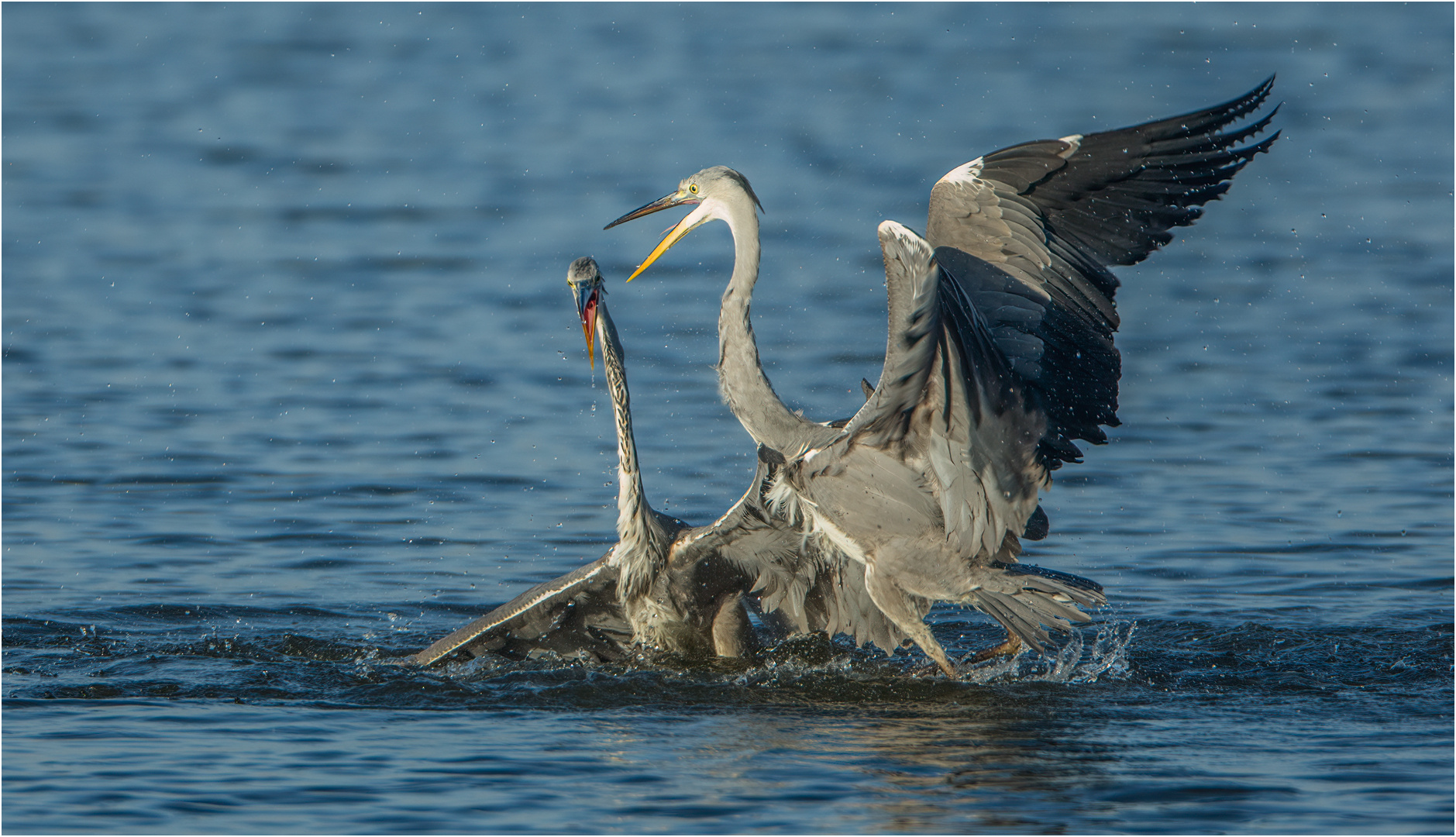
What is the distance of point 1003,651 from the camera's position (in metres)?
8.12

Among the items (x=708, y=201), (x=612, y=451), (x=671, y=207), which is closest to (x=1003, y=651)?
(x=708, y=201)

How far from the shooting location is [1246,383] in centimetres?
1296

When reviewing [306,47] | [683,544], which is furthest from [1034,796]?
[306,47]

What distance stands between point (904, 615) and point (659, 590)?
3.62 ft

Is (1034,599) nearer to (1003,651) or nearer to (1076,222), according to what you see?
(1003,651)

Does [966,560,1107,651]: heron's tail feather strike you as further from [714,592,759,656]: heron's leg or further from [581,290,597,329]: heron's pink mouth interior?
[581,290,597,329]: heron's pink mouth interior

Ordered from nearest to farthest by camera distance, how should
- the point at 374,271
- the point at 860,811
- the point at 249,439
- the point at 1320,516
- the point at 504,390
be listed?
the point at 860,811
the point at 1320,516
the point at 249,439
the point at 504,390
the point at 374,271

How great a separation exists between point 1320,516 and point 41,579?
6.90 meters

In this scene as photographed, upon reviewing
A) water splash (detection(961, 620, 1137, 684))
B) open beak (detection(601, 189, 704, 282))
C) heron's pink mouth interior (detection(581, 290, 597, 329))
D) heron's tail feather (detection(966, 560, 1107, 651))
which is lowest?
water splash (detection(961, 620, 1137, 684))

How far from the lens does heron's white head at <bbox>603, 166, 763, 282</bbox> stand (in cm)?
840

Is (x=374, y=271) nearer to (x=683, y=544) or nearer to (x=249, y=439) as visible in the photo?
(x=249, y=439)

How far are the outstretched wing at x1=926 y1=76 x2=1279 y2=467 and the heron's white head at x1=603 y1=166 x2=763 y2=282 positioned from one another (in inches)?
38.7

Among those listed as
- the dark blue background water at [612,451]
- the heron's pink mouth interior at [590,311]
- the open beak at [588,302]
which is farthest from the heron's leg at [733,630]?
Answer: the heron's pink mouth interior at [590,311]

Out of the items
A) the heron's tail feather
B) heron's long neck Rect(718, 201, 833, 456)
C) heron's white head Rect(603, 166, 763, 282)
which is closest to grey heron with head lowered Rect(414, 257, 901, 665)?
heron's long neck Rect(718, 201, 833, 456)
